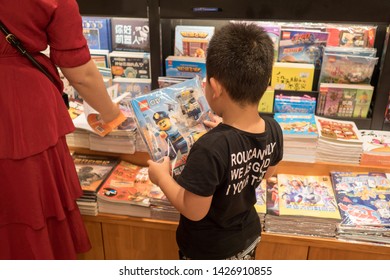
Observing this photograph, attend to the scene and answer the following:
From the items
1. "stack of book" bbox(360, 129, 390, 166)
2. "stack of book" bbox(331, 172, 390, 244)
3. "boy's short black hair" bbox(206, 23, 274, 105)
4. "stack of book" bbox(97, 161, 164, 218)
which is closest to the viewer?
"boy's short black hair" bbox(206, 23, 274, 105)

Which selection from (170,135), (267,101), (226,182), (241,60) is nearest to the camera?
(241,60)

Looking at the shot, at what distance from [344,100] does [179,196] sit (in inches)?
52.0

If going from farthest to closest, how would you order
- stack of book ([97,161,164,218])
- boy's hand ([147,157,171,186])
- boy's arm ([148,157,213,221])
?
stack of book ([97,161,164,218]), boy's hand ([147,157,171,186]), boy's arm ([148,157,213,221])

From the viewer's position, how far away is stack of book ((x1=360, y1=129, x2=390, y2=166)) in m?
2.18

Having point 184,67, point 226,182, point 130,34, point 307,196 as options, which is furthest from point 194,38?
point 226,182

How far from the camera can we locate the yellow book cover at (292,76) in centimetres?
227

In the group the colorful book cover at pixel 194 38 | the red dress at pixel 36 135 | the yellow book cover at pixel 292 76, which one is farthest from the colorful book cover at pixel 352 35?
the red dress at pixel 36 135

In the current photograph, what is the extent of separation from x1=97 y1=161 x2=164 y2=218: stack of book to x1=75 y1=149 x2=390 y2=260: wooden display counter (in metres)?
0.04

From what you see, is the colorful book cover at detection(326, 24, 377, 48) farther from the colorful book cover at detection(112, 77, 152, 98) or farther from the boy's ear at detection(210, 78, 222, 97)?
the boy's ear at detection(210, 78, 222, 97)

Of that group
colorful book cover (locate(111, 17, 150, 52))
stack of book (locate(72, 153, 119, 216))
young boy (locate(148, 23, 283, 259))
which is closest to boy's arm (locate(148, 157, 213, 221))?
young boy (locate(148, 23, 283, 259))

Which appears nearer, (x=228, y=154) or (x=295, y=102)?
(x=228, y=154)

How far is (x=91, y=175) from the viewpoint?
2.22m

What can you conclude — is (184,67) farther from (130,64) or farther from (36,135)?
(36,135)

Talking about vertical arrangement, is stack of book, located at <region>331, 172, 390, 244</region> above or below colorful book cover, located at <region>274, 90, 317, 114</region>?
below
